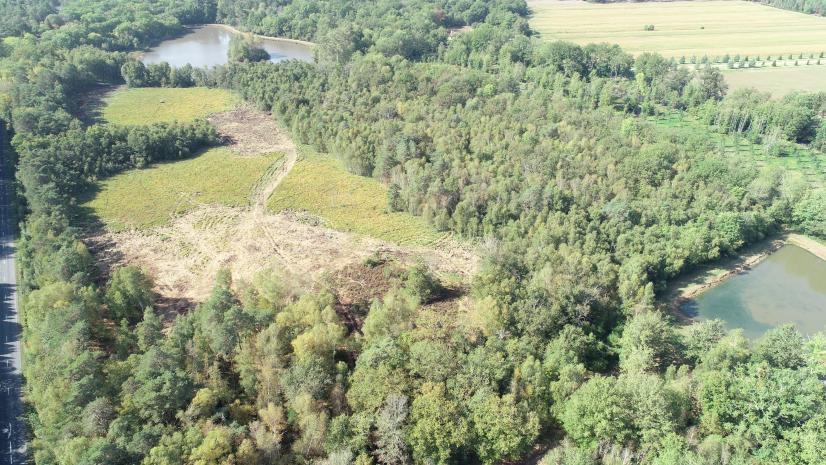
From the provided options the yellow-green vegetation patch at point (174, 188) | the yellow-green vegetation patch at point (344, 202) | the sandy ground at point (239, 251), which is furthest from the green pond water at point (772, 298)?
the yellow-green vegetation patch at point (174, 188)

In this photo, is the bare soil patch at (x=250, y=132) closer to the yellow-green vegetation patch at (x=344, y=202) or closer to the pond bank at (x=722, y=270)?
the yellow-green vegetation patch at (x=344, y=202)

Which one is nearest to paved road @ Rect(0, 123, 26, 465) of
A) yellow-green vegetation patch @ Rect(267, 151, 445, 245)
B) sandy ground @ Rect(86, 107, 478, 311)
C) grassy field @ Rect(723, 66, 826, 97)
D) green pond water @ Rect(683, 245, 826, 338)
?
sandy ground @ Rect(86, 107, 478, 311)

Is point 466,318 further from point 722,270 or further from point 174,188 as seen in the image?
point 174,188

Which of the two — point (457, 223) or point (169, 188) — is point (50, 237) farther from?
point (457, 223)

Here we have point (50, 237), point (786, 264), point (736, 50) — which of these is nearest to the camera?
point (50, 237)

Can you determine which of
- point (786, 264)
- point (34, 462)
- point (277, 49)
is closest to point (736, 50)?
point (786, 264)

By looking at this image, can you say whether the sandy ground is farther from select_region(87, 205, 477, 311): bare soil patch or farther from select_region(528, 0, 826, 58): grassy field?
select_region(528, 0, 826, 58): grassy field

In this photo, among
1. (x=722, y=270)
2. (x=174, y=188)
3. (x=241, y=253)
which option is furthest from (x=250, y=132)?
(x=722, y=270)

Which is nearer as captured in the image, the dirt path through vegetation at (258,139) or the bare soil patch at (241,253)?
the bare soil patch at (241,253)
